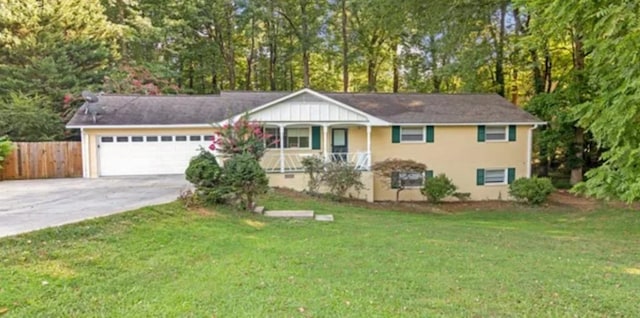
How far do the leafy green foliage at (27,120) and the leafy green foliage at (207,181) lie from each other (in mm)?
12606

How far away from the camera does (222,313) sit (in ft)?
13.4

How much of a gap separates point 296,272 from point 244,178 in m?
5.04

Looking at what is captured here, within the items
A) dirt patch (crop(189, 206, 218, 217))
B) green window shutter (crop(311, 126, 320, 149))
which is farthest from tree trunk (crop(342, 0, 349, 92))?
dirt patch (crop(189, 206, 218, 217))

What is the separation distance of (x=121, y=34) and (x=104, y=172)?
1096cm

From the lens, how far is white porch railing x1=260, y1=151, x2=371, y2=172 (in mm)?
16484

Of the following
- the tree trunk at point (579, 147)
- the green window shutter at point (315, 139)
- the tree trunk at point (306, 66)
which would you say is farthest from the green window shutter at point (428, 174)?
the tree trunk at point (306, 66)

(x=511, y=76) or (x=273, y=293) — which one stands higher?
(x=511, y=76)

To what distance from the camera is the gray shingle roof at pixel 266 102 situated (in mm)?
17562

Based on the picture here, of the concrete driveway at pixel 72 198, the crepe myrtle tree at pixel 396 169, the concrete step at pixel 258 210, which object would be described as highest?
the crepe myrtle tree at pixel 396 169

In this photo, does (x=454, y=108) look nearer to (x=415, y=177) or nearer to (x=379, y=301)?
(x=415, y=177)

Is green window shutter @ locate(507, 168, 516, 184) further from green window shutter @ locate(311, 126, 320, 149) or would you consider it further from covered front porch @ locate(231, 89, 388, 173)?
green window shutter @ locate(311, 126, 320, 149)

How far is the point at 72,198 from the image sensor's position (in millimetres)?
10922

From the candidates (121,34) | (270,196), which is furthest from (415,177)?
(121,34)

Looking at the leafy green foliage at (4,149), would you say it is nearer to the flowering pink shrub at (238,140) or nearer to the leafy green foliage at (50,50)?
the leafy green foliage at (50,50)
